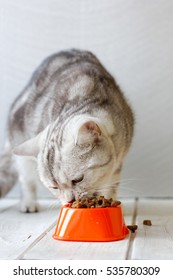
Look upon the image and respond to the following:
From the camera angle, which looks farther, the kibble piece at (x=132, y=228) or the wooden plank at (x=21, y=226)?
the kibble piece at (x=132, y=228)

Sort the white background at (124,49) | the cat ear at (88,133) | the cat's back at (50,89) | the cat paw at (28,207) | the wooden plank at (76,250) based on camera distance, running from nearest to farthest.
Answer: the wooden plank at (76,250) → the cat ear at (88,133) → the cat's back at (50,89) → the cat paw at (28,207) → the white background at (124,49)

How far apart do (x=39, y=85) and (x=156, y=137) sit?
0.65 m

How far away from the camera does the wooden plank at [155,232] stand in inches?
56.6

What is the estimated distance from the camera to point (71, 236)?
158 cm

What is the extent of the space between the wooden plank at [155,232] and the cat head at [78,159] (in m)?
0.23

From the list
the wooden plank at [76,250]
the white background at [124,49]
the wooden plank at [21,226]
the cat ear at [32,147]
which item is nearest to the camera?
the wooden plank at [76,250]

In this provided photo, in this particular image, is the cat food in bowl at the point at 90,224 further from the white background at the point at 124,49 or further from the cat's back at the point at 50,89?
the white background at the point at 124,49

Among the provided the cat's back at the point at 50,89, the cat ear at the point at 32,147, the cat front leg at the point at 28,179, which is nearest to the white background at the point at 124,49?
the cat's back at the point at 50,89

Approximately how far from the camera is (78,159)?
67.1 inches

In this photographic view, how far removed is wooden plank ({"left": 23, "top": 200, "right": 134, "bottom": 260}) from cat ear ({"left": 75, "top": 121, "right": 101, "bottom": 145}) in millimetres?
342

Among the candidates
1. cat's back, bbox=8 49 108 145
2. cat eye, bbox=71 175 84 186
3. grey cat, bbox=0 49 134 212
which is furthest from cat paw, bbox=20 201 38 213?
cat eye, bbox=71 175 84 186

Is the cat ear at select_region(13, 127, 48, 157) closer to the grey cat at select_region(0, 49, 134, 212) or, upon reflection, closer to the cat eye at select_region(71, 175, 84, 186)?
the grey cat at select_region(0, 49, 134, 212)
